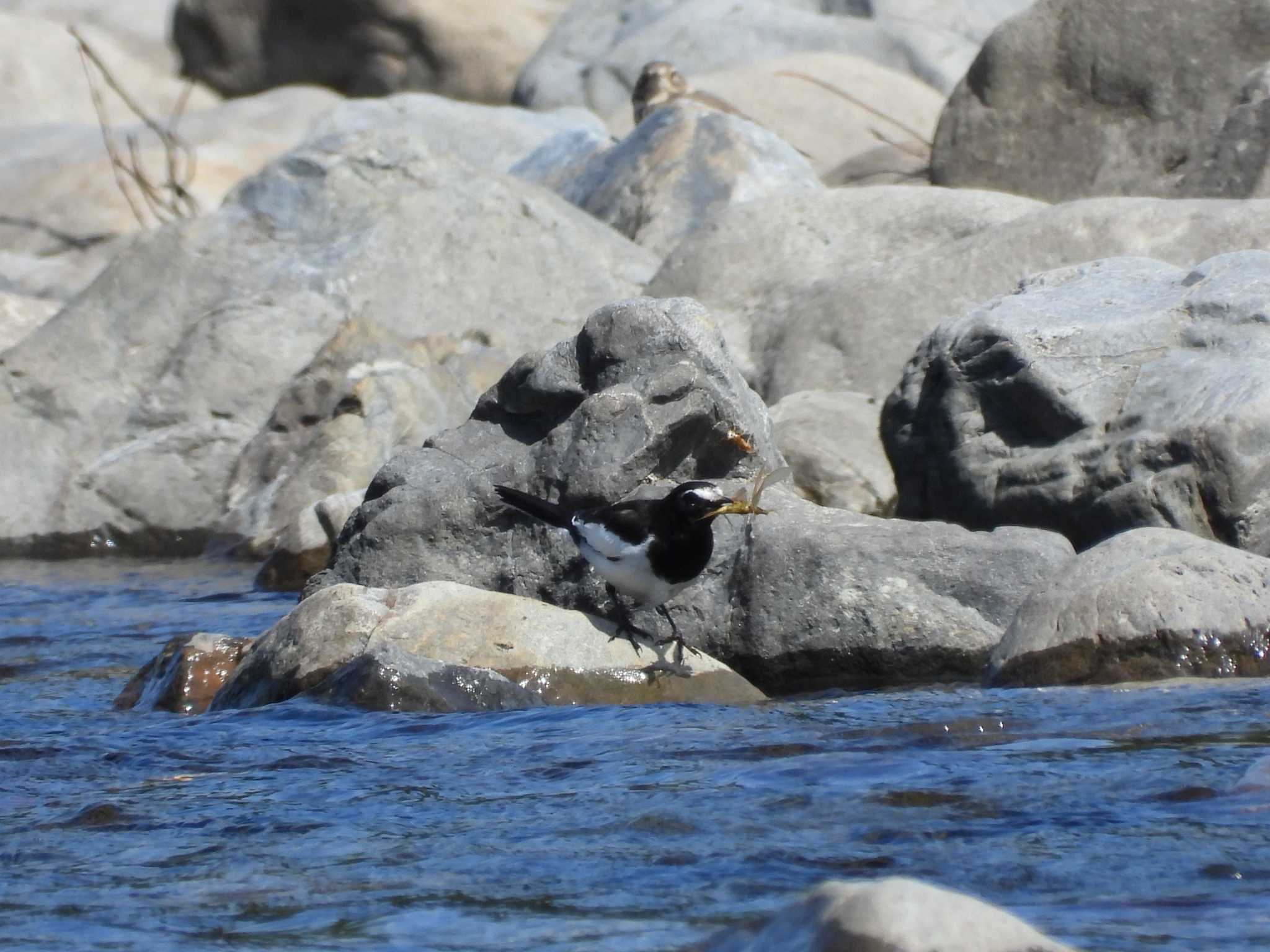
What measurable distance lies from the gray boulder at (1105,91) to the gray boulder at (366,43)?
485 inches

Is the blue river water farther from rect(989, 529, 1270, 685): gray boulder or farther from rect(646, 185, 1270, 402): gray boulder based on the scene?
rect(646, 185, 1270, 402): gray boulder

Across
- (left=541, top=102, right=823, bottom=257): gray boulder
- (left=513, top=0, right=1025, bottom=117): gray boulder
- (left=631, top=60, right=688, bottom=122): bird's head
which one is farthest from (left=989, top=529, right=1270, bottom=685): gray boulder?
(left=513, top=0, right=1025, bottom=117): gray boulder

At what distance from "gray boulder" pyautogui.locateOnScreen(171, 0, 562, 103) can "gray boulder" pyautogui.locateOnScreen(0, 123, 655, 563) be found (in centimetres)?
1255

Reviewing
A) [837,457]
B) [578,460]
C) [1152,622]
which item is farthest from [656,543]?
[837,457]

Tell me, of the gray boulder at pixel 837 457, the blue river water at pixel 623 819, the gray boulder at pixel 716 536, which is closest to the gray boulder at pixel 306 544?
the gray boulder at pixel 716 536

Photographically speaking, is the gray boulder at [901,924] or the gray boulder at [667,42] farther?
the gray boulder at [667,42]

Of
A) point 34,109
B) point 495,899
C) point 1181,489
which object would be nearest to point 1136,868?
point 495,899

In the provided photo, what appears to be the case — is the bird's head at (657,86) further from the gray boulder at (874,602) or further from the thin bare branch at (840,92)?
the gray boulder at (874,602)

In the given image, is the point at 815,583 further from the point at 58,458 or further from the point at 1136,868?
the point at 58,458

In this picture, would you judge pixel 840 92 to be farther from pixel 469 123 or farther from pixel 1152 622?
pixel 1152 622

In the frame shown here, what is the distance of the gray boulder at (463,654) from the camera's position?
19.1ft

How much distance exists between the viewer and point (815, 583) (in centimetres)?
633

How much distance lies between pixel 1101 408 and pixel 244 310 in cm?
590

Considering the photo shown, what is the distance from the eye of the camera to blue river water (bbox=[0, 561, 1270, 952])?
3531 millimetres
